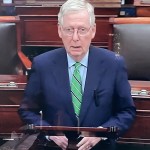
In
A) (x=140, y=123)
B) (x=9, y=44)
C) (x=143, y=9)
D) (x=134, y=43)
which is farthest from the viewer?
(x=143, y=9)

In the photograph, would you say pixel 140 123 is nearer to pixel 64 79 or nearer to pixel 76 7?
pixel 64 79

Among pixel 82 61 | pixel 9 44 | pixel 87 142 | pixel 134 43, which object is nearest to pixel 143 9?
pixel 134 43

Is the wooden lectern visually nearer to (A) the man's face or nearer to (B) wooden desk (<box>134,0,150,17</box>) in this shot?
(A) the man's face

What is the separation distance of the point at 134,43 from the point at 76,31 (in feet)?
3.42

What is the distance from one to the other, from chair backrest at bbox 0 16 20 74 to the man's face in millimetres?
1073

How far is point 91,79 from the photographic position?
1.29 metres

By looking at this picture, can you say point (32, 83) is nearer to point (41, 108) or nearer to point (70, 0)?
point (41, 108)

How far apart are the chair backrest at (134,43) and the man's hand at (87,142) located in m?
1.02

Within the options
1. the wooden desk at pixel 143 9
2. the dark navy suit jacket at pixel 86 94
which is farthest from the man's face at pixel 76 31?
the wooden desk at pixel 143 9

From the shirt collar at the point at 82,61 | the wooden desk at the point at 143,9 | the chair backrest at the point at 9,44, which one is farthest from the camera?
the wooden desk at the point at 143,9

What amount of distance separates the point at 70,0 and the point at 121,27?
1.05 metres

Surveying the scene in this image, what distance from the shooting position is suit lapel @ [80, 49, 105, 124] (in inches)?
49.5

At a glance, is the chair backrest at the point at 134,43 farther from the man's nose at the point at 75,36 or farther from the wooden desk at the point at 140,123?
the man's nose at the point at 75,36

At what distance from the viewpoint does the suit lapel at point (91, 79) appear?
126 centimetres
